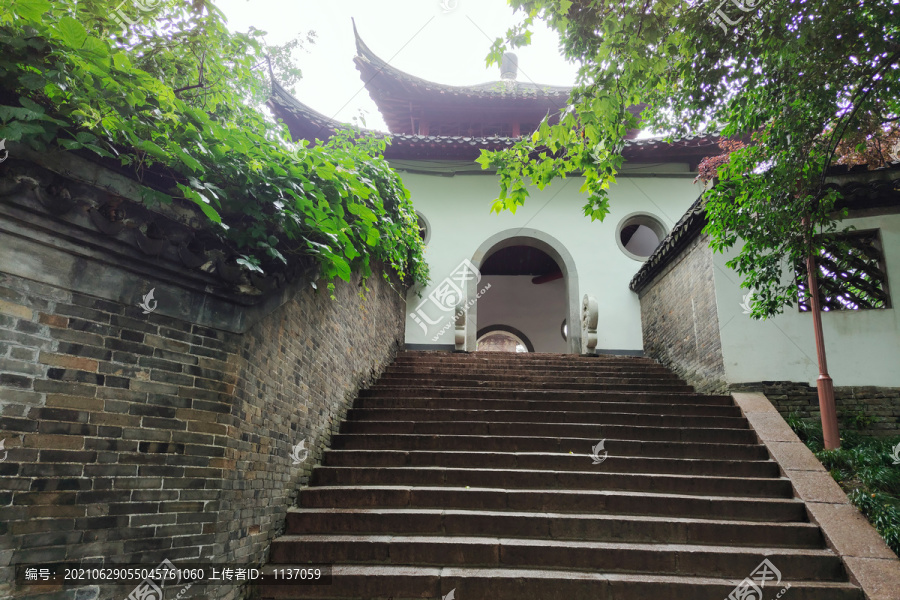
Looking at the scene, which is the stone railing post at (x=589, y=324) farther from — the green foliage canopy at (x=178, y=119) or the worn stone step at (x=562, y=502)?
the green foliage canopy at (x=178, y=119)

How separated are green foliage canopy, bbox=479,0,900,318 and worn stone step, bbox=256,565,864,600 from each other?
241 centimetres

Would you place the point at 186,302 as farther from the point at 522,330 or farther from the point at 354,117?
the point at 522,330

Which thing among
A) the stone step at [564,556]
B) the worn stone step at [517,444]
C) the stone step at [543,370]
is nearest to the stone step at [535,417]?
the worn stone step at [517,444]

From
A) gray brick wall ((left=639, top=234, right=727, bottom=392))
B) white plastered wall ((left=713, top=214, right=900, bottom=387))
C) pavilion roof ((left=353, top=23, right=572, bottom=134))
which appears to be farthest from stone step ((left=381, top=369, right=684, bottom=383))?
pavilion roof ((left=353, top=23, right=572, bottom=134))

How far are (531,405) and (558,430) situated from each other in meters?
0.62

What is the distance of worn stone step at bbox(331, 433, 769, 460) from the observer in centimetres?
449

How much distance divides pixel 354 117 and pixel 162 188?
2362mm

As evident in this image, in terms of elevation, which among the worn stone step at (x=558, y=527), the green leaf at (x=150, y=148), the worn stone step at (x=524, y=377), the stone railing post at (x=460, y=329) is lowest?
the worn stone step at (x=558, y=527)

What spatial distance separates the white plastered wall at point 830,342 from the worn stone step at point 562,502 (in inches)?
82.7

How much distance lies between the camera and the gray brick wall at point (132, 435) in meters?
2.05

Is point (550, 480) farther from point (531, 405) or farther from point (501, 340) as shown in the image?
point (501, 340)

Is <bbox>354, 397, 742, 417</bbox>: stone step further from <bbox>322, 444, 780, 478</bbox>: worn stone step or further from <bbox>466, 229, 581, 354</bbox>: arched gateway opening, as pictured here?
<bbox>466, 229, 581, 354</bbox>: arched gateway opening

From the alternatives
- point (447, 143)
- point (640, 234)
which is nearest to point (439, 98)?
point (447, 143)

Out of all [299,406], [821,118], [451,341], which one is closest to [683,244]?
[821,118]
